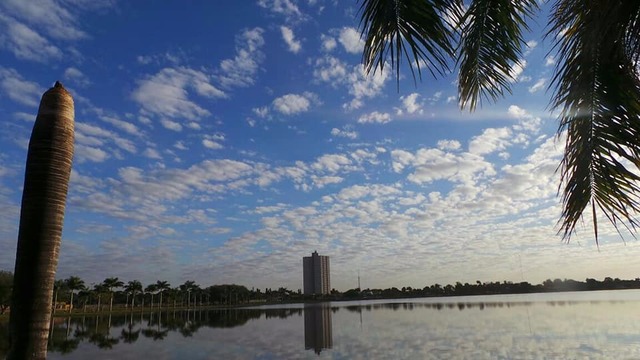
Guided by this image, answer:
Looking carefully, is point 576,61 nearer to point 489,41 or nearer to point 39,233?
point 489,41

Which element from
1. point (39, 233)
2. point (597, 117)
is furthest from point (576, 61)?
point (39, 233)

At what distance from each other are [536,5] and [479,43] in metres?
0.78

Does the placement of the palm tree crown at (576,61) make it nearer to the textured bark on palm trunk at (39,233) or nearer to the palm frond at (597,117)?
the palm frond at (597,117)

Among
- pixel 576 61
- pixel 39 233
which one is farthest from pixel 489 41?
pixel 39 233

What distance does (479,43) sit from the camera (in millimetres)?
5203

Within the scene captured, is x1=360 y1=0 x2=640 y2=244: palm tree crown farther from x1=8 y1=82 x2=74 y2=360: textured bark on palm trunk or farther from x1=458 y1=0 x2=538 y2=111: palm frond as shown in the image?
x1=8 y1=82 x2=74 y2=360: textured bark on palm trunk

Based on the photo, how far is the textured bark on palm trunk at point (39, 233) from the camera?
3598 millimetres

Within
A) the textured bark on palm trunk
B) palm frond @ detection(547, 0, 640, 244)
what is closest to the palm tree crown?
palm frond @ detection(547, 0, 640, 244)

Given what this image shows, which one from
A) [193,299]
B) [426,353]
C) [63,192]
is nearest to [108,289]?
[193,299]

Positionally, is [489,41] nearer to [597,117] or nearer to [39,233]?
[597,117]

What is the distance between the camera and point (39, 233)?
3.64 meters

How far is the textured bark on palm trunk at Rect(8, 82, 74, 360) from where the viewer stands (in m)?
3.60

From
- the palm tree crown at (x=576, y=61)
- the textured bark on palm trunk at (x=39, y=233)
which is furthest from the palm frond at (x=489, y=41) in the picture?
the textured bark on palm trunk at (x=39, y=233)

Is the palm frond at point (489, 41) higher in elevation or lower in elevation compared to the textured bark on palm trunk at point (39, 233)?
higher
